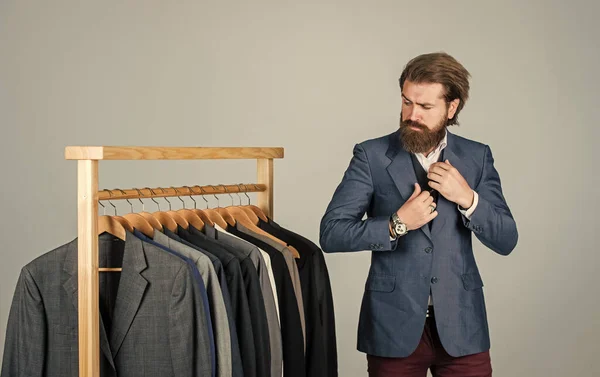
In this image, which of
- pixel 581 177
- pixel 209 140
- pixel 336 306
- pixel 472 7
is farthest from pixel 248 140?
pixel 581 177

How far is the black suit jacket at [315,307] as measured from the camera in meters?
3.23

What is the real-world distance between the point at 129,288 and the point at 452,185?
107 cm

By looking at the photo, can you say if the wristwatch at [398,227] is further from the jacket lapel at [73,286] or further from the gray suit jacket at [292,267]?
the jacket lapel at [73,286]

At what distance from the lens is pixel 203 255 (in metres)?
2.71

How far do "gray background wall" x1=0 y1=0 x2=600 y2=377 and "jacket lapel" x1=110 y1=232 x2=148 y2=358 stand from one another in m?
2.61

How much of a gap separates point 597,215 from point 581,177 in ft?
0.85

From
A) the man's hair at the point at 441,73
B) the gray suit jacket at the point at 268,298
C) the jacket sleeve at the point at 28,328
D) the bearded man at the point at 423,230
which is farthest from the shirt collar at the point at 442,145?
the jacket sleeve at the point at 28,328

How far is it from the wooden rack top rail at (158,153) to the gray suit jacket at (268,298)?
0.32 meters

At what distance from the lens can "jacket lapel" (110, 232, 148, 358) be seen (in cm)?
263

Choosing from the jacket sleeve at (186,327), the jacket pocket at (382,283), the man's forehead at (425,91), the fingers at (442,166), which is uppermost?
the man's forehead at (425,91)

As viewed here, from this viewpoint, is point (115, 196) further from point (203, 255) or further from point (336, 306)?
point (336, 306)

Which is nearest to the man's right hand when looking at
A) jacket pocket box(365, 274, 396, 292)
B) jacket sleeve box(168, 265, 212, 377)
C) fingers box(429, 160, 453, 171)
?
fingers box(429, 160, 453, 171)

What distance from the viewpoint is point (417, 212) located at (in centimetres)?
267

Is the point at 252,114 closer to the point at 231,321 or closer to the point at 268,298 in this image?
the point at 268,298
